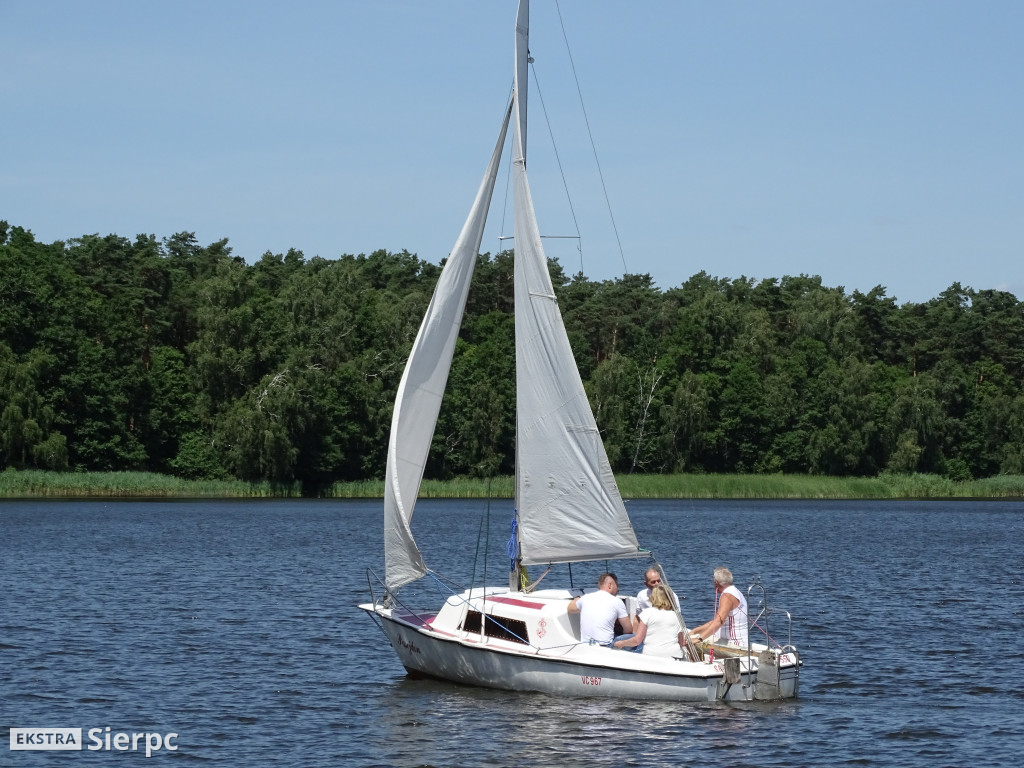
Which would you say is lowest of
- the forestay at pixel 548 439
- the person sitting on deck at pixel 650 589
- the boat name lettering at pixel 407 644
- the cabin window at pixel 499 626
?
the boat name lettering at pixel 407 644

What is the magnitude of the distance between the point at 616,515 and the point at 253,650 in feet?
28.9

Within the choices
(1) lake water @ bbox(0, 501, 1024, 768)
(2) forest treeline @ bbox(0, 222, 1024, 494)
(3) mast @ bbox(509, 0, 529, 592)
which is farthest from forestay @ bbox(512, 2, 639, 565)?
(2) forest treeline @ bbox(0, 222, 1024, 494)

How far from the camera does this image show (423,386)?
71.9ft

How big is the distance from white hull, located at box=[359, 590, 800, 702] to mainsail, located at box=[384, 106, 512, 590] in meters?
1.28

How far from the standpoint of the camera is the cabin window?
21656 mm

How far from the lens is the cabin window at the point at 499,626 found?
21656mm

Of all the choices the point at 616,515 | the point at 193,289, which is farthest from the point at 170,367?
the point at 616,515

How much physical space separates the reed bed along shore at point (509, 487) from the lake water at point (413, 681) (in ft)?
92.2

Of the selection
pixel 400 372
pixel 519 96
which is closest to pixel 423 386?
pixel 519 96

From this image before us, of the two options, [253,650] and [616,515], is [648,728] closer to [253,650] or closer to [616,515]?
[616,515]

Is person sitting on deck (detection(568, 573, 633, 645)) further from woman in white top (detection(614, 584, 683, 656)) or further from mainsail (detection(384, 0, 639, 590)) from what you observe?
mainsail (detection(384, 0, 639, 590))

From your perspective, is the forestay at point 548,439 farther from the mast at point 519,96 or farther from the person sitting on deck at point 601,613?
the person sitting on deck at point 601,613

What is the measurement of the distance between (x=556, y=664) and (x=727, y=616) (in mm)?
2717

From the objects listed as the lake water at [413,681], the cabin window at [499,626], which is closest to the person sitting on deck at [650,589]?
the lake water at [413,681]
